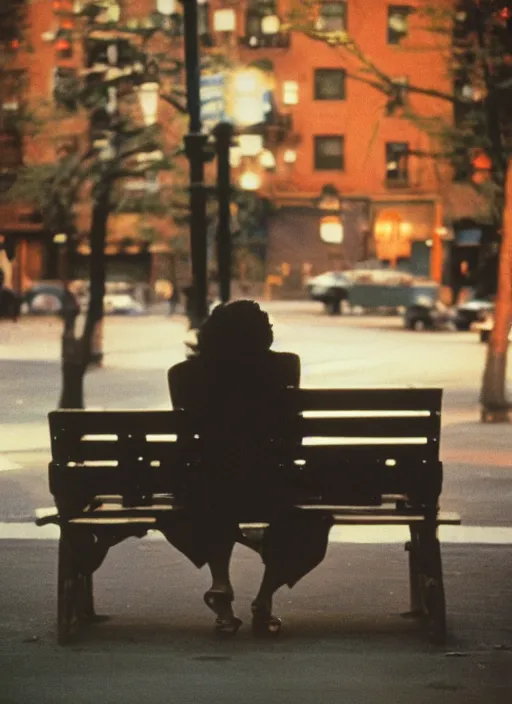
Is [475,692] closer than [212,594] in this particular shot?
Yes

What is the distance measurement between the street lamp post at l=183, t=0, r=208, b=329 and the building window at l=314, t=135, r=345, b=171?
62.5 meters

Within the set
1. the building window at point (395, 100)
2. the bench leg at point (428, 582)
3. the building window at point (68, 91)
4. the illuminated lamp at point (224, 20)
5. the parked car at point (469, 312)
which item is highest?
the illuminated lamp at point (224, 20)

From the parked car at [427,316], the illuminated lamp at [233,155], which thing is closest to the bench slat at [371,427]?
the illuminated lamp at [233,155]

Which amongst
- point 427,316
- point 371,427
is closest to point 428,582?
point 371,427

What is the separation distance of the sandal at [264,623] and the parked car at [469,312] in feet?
139

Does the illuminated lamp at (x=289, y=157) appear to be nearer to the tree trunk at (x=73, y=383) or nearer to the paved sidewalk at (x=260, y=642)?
the tree trunk at (x=73, y=383)

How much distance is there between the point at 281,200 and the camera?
78.0m

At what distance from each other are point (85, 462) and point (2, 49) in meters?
18.2

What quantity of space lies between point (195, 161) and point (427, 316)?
34.2 m

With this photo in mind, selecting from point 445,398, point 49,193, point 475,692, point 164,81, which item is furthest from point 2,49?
point 475,692

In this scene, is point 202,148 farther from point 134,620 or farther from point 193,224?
point 134,620

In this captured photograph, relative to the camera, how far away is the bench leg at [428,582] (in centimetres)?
670

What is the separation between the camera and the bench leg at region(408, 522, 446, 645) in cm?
670

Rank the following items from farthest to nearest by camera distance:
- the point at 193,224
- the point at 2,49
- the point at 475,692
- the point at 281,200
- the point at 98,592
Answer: the point at 281,200 < the point at 2,49 < the point at 193,224 < the point at 98,592 < the point at 475,692
